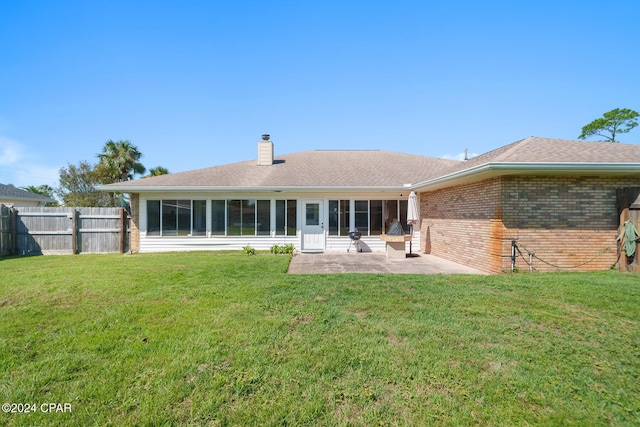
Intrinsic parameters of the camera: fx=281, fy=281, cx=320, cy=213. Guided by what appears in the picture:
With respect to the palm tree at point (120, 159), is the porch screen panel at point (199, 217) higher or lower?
lower

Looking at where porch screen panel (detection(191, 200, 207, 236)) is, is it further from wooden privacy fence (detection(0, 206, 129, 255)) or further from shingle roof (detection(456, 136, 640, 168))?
shingle roof (detection(456, 136, 640, 168))

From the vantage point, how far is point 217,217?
1171 cm

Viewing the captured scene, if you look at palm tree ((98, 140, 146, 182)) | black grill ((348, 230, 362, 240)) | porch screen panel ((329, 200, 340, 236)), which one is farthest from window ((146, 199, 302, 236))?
palm tree ((98, 140, 146, 182))

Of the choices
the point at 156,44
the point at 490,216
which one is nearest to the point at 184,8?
the point at 156,44

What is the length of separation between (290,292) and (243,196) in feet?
23.7

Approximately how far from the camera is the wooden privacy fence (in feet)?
34.9

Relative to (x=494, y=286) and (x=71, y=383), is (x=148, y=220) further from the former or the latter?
(x=494, y=286)

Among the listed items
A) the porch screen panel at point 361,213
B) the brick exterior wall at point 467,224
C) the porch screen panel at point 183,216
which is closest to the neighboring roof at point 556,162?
the brick exterior wall at point 467,224

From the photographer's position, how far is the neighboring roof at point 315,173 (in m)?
11.3

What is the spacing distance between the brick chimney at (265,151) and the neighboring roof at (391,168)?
0.42 meters

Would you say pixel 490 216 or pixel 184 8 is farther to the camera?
pixel 184 8

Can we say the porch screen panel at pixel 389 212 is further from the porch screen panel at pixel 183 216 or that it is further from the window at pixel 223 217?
the porch screen panel at pixel 183 216

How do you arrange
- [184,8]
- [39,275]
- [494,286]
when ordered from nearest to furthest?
[494,286] < [39,275] < [184,8]

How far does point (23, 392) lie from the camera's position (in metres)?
2.47
